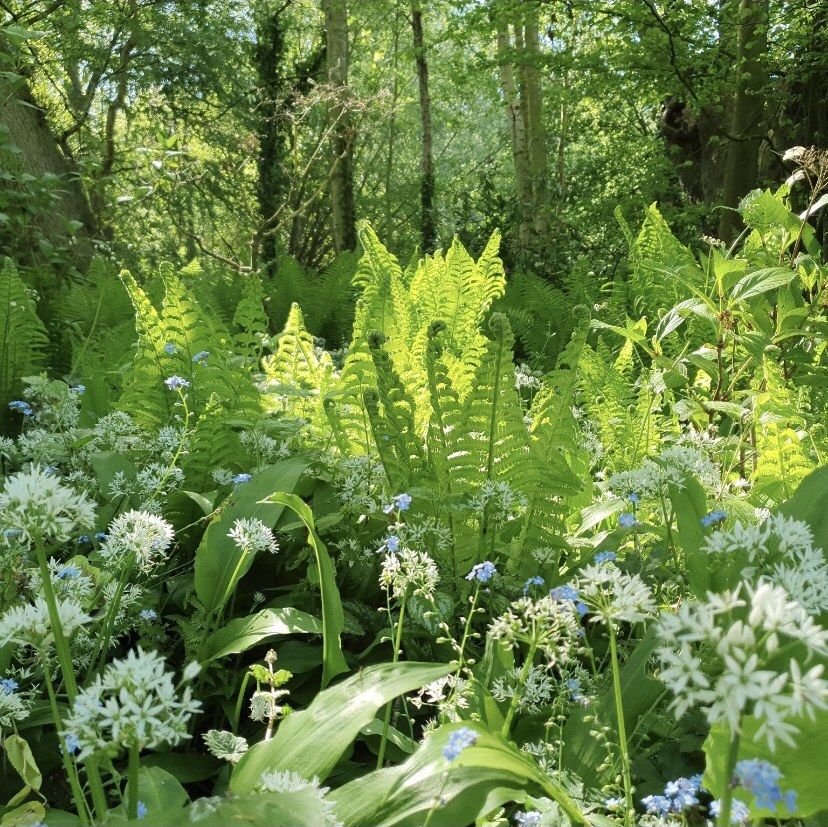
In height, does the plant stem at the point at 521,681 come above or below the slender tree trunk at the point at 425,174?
below

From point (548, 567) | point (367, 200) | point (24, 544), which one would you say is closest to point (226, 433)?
point (24, 544)

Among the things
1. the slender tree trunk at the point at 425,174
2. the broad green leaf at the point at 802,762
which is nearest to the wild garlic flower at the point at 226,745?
the broad green leaf at the point at 802,762

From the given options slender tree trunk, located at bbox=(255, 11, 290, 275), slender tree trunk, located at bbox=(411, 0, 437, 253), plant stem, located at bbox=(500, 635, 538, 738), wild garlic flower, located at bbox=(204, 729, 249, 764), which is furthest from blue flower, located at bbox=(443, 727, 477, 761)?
slender tree trunk, located at bbox=(255, 11, 290, 275)

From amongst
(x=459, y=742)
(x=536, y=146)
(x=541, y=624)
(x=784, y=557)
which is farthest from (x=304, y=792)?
(x=536, y=146)

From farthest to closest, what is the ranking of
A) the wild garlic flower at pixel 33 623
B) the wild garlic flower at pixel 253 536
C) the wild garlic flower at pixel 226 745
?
the wild garlic flower at pixel 253 536
the wild garlic flower at pixel 226 745
the wild garlic flower at pixel 33 623

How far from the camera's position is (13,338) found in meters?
3.12

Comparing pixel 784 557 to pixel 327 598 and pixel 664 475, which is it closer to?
pixel 664 475

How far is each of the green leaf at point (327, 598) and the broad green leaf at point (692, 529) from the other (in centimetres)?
60

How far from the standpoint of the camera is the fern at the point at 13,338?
308 cm

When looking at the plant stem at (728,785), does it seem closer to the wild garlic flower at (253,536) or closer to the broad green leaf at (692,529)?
the broad green leaf at (692,529)

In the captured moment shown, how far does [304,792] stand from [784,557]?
0.83 m

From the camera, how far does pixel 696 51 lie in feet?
20.5

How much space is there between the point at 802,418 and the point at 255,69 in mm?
12608

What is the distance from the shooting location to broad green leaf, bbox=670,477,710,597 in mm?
1361
